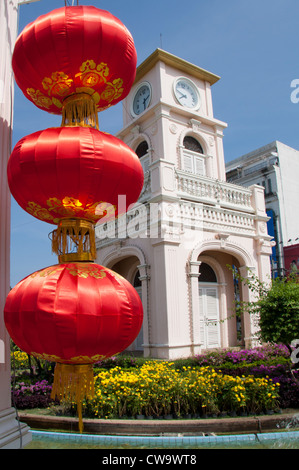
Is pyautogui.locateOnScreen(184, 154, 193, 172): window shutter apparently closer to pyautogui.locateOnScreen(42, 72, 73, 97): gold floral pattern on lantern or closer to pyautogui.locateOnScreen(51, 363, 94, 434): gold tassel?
pyautogui.locateOnScreen(42, 72, 73, 97): gold floral pattern on lantern

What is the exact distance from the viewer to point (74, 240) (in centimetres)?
274

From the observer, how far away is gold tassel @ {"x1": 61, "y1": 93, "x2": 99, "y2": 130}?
2846 millimetres

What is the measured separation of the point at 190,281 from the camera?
10.5m

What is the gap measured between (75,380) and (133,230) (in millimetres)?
9048

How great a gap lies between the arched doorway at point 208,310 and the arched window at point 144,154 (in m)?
4.23

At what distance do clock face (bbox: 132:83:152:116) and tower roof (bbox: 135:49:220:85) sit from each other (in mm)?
466

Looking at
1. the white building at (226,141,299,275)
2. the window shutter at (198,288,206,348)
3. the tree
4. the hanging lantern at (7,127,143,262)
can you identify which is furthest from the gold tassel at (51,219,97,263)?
the white building at (226,141,299,275)

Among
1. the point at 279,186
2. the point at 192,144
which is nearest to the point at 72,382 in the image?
the point at 192,144

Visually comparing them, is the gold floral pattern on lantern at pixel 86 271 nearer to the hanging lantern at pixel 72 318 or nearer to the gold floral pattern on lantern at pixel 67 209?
the hanging lantern at pixel 72 318

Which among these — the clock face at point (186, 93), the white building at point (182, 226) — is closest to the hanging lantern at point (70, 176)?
the white building at point (182, 226)

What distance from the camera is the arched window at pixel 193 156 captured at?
13.4m

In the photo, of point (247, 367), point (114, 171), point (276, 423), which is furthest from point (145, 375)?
point (114, 171)

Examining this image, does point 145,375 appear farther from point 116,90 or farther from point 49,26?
point 49,26

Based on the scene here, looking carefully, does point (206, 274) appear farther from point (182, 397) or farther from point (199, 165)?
point (182, 397)
